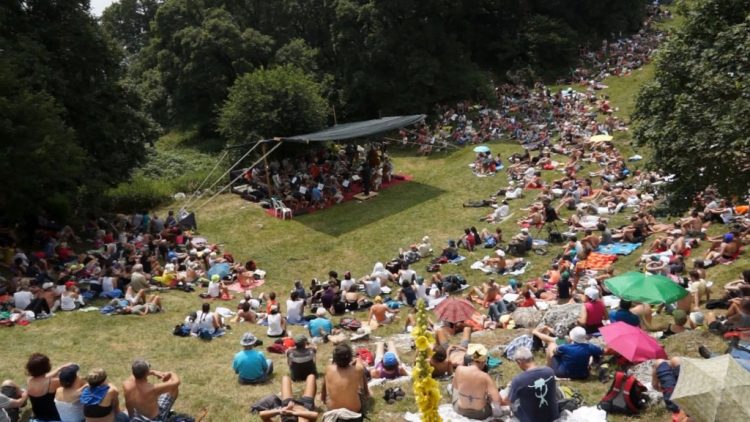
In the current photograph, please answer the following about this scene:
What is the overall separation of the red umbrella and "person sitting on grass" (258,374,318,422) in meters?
4.18

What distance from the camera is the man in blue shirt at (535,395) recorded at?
23.1 feet

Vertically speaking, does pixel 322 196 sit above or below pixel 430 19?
below

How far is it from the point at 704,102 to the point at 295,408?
8.50 meters

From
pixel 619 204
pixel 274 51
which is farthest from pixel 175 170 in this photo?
pixel 619 204

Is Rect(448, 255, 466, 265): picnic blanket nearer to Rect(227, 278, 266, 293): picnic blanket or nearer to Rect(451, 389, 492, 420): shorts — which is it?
Rect(227, 278, 266, 293): picnic blanket

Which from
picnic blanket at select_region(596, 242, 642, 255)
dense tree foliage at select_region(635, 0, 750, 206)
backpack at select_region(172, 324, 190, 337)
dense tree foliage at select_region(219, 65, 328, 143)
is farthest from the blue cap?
dense tree foliage at select_region(219, 65, 328, 143)

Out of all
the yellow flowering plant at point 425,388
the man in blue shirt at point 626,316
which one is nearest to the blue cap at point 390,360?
the man in blue shirt at point 626,316

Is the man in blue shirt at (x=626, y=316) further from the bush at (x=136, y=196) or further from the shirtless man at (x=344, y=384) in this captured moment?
the bush at (x=136, y=196)

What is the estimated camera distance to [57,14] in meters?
22.2

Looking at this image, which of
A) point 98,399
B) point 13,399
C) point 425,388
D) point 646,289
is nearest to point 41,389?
point 13,399

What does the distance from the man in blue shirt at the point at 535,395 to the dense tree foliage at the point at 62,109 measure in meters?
15.1

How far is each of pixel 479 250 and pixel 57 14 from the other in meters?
17.7

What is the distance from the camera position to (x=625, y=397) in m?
7.58

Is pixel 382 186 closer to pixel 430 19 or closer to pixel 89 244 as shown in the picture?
pixel 89 244
